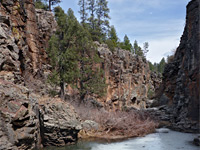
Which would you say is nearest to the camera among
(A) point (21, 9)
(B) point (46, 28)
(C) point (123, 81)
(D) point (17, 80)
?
(D) point (17, 80)

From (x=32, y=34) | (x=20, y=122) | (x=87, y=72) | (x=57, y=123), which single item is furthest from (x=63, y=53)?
(x=20, y=122)

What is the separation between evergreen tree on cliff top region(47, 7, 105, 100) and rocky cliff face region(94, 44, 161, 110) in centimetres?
308

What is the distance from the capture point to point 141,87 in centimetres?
3416

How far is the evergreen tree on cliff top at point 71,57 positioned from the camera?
1469 cm

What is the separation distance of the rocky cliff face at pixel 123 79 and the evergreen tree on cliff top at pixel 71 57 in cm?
308

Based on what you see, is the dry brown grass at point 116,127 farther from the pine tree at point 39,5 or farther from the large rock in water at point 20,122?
the pine tree at point 39,5

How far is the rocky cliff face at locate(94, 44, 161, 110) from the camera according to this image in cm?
2414

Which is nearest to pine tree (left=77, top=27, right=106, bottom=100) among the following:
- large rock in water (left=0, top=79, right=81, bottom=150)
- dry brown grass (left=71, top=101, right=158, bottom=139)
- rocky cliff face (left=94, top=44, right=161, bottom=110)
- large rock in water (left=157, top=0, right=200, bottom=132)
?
rocky cliff face (left=94, top=44, right=161, bottom=110)

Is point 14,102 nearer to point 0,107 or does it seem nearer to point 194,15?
point 0,107

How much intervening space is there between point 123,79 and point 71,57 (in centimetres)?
1454

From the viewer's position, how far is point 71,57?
48.5ft

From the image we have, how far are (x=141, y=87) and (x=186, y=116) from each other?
2032cm

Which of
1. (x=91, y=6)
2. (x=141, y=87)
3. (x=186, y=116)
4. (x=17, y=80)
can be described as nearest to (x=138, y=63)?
(x=141, y=87)

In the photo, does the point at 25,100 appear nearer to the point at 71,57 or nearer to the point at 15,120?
the point at 15,120
